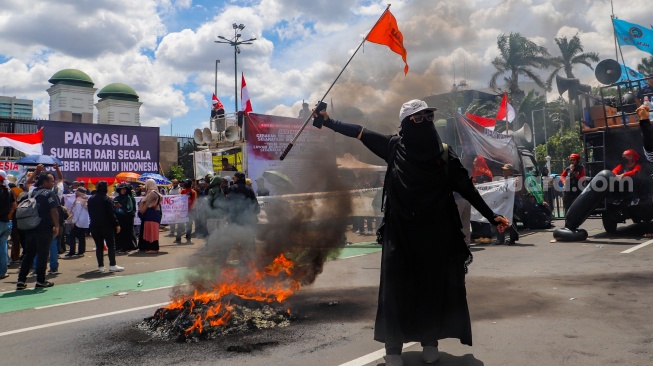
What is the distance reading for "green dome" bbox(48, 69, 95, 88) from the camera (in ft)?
135

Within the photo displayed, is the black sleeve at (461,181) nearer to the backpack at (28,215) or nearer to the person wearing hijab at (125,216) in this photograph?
the backpack at (28,215)

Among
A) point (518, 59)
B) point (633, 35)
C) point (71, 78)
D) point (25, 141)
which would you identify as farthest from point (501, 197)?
point (71, 78)

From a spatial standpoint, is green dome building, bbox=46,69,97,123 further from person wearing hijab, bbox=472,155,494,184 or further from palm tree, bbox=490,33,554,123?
person wearing hijab, bbox=472,155,494,184

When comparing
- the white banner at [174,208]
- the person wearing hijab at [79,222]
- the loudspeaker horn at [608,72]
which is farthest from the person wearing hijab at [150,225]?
the loudspeaker horn at [608,72]

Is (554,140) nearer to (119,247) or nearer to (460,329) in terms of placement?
(119,247)

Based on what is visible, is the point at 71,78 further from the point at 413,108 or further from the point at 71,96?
the point at 413,108

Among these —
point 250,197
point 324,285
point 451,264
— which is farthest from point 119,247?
point 451,264

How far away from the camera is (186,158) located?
3897cm

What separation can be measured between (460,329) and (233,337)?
2184mm

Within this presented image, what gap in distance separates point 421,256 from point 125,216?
10461 millimetres

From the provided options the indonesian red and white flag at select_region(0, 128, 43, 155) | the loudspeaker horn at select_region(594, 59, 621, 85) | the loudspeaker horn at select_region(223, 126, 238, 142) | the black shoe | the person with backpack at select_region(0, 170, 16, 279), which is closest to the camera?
the black shoe

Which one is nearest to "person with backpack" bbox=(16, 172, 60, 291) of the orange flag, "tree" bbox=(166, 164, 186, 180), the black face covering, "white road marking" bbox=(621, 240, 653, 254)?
the orange flag

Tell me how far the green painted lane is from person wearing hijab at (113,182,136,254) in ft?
10.3

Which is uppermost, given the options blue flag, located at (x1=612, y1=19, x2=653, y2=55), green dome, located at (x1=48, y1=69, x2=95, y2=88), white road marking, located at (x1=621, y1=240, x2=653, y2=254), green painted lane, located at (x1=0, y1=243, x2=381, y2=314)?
green dome, located at (x1=48, y1=69, x2=95, y2=88)
